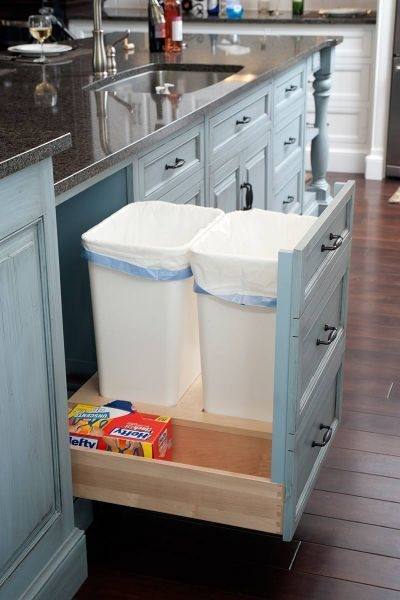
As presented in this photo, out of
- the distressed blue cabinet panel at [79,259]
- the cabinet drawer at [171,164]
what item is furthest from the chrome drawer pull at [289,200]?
the distressed blue cabinet panel at [79,259]

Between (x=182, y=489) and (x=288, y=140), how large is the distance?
2500 mm

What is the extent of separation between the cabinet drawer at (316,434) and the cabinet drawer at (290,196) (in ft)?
5.77

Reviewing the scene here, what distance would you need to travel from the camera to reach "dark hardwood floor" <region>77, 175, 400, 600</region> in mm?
1961

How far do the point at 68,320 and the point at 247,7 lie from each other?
4096mm

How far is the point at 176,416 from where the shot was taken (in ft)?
6.56

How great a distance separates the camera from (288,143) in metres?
4.02

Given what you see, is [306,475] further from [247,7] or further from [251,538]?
[247,7]

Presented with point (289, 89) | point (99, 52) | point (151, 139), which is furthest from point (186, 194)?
point (289, 89)

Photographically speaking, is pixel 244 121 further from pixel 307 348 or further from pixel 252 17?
pixel 252 17

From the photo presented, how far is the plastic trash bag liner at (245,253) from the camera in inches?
72.0

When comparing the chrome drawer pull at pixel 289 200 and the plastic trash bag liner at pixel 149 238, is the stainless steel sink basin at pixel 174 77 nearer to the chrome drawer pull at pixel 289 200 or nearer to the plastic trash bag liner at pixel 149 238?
the chrome drawer pull at pixel 289 200

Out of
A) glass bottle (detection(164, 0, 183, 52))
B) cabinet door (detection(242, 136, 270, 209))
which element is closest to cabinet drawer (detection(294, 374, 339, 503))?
cabinet door (detection(242, 136, 270, 209))

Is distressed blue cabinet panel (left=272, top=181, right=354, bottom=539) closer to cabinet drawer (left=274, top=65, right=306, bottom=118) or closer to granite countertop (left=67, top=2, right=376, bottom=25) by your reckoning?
cabinet drawer (left=274, top=65, right=306, bottom=118)

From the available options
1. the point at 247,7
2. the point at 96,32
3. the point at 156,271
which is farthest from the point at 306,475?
the point at 247,7
